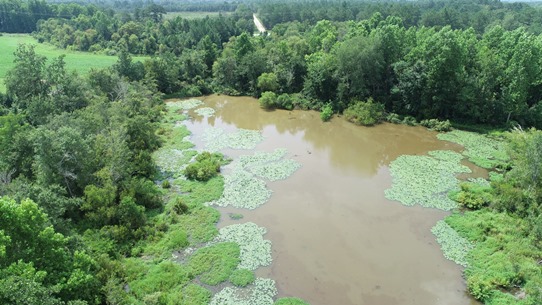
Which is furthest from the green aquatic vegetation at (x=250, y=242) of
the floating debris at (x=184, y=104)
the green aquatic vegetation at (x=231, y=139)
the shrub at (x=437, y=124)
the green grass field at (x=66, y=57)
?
the green grass field at (x=66, y=57)

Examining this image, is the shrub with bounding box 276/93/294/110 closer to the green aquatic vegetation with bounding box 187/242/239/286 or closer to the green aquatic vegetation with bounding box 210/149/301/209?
the green aquatic vegetation with bounding box 210/149/301/209

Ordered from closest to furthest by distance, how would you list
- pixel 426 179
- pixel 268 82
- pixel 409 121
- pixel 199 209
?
pixel 199 209 → pixel 426 179 → pixel 409 121 → pixel 268 82

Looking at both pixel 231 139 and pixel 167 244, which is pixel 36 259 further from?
pixel 231 139

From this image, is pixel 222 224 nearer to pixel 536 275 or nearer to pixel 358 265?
pixel 358 265

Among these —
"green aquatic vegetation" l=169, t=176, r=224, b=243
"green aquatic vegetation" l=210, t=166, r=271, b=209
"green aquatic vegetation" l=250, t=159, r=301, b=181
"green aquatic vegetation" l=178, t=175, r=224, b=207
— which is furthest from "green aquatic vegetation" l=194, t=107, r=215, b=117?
"green aquatic vegetation" l=169, t=176, r=224, b=243

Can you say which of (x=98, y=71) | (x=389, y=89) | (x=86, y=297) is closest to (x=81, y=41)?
(x=98, y=71)

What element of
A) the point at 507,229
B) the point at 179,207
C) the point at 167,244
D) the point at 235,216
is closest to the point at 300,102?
the point at 235,216

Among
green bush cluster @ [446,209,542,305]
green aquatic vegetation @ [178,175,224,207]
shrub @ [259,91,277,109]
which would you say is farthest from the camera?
shrub @ [259,91,277,109]

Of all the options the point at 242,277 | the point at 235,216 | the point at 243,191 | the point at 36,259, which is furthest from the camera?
the point at 243,191
